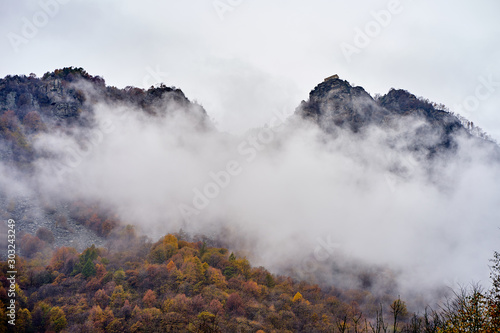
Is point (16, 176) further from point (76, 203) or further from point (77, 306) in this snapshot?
point (77, 306)

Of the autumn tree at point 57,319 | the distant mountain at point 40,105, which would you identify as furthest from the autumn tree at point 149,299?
the distant mountain at point 40,105

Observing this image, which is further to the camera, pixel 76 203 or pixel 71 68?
pixel 71 68

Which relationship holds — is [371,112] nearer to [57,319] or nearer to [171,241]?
[171,241]

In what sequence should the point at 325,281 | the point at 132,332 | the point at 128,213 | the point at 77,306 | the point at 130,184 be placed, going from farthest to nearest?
the point at 130,184 → the point at 128,213 → the point at 325,281 → the point at 77,306 → the point at 132,332

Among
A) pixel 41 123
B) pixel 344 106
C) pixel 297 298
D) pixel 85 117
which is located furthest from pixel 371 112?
pixel 41 123

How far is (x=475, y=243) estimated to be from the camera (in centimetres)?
15288

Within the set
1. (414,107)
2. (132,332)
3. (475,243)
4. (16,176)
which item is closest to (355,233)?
(475,243)

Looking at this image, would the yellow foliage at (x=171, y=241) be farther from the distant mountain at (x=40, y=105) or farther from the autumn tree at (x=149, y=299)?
the distant mountain at (x=40, y=105)

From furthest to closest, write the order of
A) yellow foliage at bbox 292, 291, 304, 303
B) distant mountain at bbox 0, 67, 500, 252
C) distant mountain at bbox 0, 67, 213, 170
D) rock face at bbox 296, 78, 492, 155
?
rock face at bbox 296, 78, 492, 155
distant mountain at bbox 0, 67, 213, 170
distant mountain at bbox 0, 67, 500, 252
yellow foliage at bbox 292, 291, 304, 303

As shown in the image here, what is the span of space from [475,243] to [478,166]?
51018mm

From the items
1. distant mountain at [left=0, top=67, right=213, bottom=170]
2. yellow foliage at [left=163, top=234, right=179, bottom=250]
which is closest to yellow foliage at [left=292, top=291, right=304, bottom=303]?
yellow foliage at [left=163, top=234, right=179, bottom=250]

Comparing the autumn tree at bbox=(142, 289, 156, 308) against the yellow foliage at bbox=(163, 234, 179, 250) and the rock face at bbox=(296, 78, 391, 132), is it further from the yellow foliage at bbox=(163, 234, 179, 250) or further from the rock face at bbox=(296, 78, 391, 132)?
the rock face at bbox=(296, 78, 391, 132)

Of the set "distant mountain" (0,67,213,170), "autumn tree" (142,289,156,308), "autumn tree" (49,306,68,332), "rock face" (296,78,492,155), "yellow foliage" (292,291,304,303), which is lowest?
"autumn tree" (49,306,68,332)

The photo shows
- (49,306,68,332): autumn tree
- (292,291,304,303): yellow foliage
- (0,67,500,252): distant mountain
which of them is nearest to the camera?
(49,306,68,332): autumn tree
